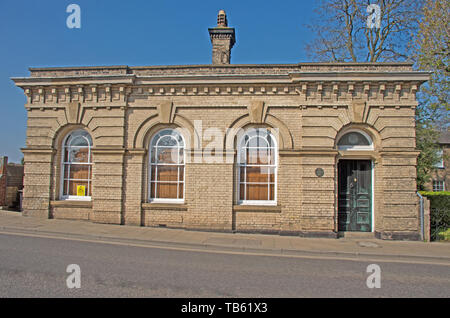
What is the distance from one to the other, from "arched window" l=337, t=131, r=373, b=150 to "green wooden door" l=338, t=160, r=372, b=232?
1.91 feet

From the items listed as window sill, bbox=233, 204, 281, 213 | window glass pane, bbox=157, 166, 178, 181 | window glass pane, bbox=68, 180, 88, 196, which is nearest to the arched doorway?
window sill, bbox=233, 204, 281, 213

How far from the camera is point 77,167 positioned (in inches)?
475

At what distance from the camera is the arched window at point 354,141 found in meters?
10.8

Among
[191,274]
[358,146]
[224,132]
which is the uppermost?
[224,132]

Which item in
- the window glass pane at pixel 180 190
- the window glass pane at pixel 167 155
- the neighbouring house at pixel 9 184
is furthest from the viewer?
the neighbouring house at pixel 9 184

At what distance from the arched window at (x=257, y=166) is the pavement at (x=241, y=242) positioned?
1493 millimetres

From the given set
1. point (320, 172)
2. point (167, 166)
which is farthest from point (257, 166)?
point (167, 166)

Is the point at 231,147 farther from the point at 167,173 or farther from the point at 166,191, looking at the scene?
the point at 166,191

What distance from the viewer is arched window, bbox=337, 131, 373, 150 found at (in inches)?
426

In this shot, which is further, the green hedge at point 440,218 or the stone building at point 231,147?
the green hedge at point 440,218

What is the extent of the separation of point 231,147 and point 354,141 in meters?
4.44

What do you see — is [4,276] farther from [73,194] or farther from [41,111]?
[41,111]

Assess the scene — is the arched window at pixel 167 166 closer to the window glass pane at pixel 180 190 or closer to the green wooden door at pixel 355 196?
the window glass pane at pixel 180 190

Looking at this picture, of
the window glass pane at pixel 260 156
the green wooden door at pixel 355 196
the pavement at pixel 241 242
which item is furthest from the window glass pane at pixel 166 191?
the green wooden door at pixel 355 196
